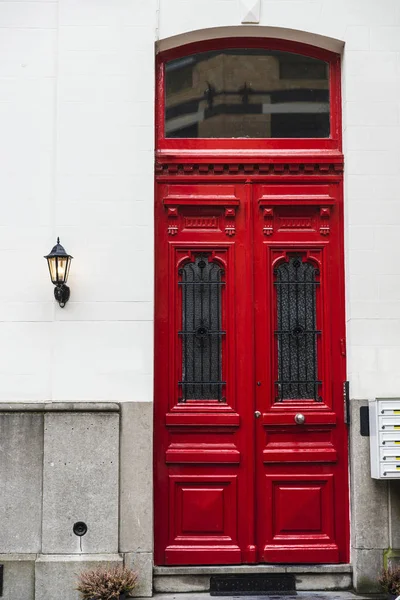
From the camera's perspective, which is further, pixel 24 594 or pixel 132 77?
pixel 132 77

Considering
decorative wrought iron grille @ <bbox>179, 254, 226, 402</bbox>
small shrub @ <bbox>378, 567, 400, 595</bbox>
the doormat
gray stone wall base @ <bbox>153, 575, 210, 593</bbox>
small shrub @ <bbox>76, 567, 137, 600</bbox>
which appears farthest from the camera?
decorative wrought iron grille @ <bbox>179, 254, 226, 402</bbox>

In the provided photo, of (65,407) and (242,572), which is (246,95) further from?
(242,572)

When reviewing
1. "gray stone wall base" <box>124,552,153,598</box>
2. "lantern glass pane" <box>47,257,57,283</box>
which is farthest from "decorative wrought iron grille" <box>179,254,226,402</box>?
"gray stone wall base" <box>124,552,153,598</box>

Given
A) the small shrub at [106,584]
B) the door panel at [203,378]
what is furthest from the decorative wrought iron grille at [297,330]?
the small shrub at [106,584]

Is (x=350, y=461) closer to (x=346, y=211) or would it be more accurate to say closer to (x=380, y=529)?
(x=380, y=529)

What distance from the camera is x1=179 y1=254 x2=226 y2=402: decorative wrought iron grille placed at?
7750 mm

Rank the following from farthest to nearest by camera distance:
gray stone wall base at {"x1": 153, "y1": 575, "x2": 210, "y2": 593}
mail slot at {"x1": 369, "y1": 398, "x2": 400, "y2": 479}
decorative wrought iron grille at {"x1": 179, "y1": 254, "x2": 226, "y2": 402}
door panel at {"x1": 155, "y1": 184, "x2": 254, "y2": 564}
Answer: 1. decorative wrought iron grille at {"x1": 179, "y1": 254, "x2": 226, "y2": 402}
2. door panel at {"x1": 155, "y1": 184, "x2": 254, "y2": 564}
3. gray stone wall base at {"x1": 153, "y1": 575, "x2": 210, "y2": 593}
4. mail slot at {"x1": 369, "y1": 398, "x2": 400, "y2": 479}

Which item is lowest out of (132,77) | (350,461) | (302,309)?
(350,461)

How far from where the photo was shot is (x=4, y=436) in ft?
24.2

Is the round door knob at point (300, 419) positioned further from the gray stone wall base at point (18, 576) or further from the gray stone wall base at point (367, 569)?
the gray stone wall base at point (18, 576)

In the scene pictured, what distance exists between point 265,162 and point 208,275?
1.19 m

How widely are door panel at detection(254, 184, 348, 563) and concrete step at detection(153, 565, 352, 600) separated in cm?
12

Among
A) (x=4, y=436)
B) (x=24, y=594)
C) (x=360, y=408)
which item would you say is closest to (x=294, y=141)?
(x=360, y=408)

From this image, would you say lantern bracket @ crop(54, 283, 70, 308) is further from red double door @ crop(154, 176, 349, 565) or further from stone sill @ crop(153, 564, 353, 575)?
stone sill @ crop(153, 564, 353, 575)
